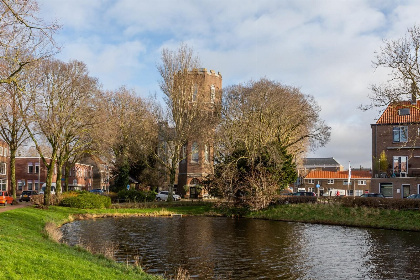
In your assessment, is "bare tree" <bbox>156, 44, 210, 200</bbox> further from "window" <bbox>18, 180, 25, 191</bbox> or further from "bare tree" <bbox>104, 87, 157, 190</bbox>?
"window" <bbox>18, 180, 25, 191</bbox>

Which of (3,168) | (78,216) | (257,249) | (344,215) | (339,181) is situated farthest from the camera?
(339,181)

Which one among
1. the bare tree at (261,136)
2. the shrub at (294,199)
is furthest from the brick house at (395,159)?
the shrub at (294,199)

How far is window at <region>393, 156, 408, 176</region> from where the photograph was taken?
5516 centimetres

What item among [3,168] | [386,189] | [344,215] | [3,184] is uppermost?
[3,168]

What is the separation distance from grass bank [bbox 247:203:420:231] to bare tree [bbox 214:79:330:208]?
196 centimetres

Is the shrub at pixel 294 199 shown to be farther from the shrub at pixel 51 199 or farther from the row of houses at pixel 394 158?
the shrub at pixel 51 199

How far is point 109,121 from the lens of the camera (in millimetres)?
44438

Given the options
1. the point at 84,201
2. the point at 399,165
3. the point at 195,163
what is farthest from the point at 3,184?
the point at 399,165

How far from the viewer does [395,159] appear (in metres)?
55.6

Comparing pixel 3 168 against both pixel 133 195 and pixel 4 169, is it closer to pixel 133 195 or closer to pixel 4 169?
pixel 4 169

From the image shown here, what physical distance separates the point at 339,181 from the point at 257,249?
7216 cm

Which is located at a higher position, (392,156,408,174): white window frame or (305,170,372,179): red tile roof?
(392,156,408,174): white window frame

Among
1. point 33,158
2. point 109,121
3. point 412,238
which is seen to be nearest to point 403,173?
point 412,238

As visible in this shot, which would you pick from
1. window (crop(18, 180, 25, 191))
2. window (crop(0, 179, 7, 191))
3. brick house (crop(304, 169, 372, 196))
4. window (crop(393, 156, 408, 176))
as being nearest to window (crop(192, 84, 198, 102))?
window (crop(393, 156, 408, 176))
